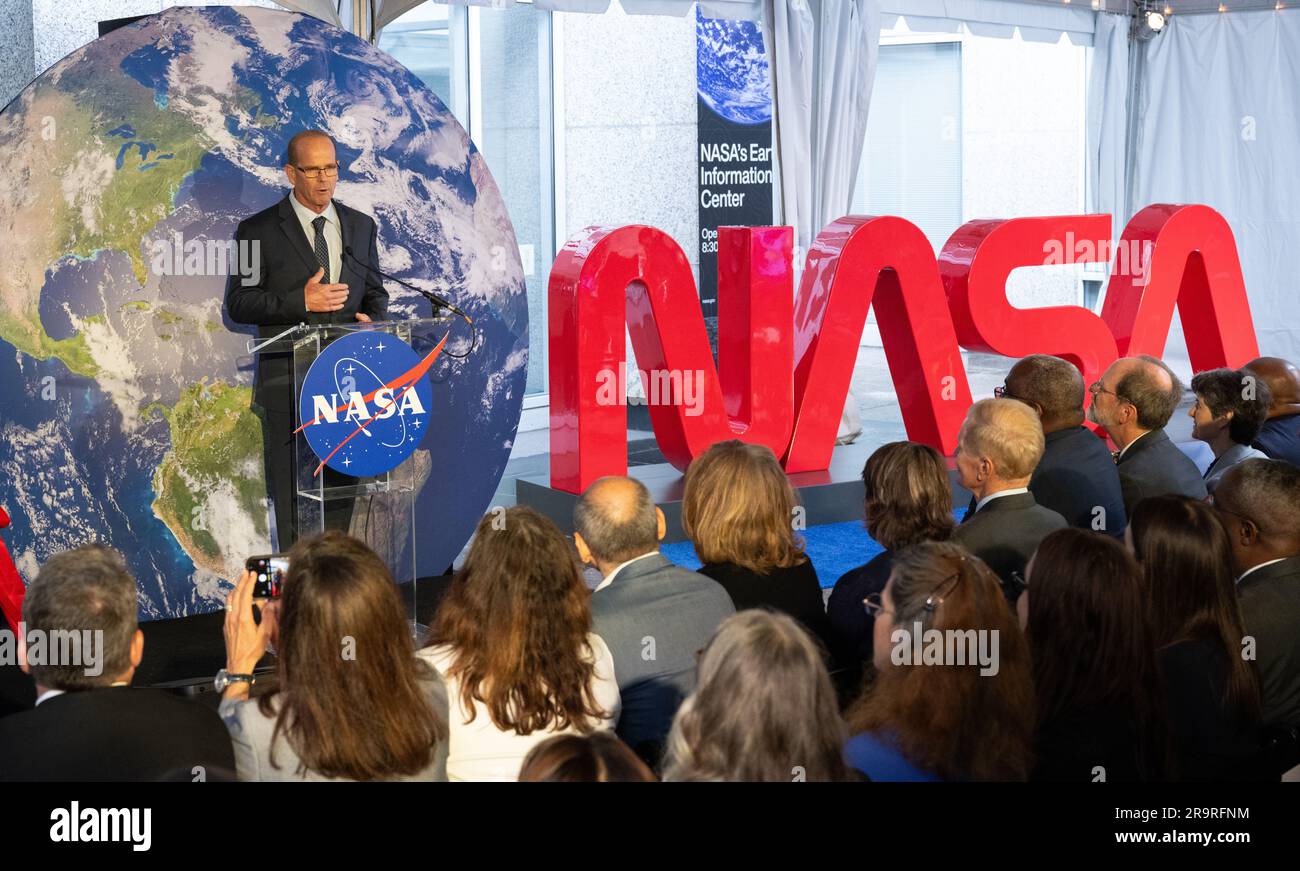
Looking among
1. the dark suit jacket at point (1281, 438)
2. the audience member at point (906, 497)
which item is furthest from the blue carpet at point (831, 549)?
the audience member at point (906, 497)

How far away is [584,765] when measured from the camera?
1.76 meters

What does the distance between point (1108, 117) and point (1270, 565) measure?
24.5 feet

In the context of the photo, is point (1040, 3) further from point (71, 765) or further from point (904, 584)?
point (71, 765)

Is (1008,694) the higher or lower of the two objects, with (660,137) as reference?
lower

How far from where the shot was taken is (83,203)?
4.70m

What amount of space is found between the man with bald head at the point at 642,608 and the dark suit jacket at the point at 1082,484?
5.61ft

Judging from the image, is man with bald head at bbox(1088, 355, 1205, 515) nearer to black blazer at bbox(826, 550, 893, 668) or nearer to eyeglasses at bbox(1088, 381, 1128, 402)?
eyeglasses at bbox(1088, 381, 1128, 402)

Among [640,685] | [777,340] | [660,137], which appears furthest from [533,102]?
[640,685]

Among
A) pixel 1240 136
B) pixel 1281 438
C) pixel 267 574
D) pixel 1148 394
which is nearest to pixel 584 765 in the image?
pixel 267 574

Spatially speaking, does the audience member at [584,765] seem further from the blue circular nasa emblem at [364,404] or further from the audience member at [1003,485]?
the blue circular nasa emblem at [364,404]

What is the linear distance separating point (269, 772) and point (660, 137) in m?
7.26

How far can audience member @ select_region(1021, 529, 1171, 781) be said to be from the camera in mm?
2475
